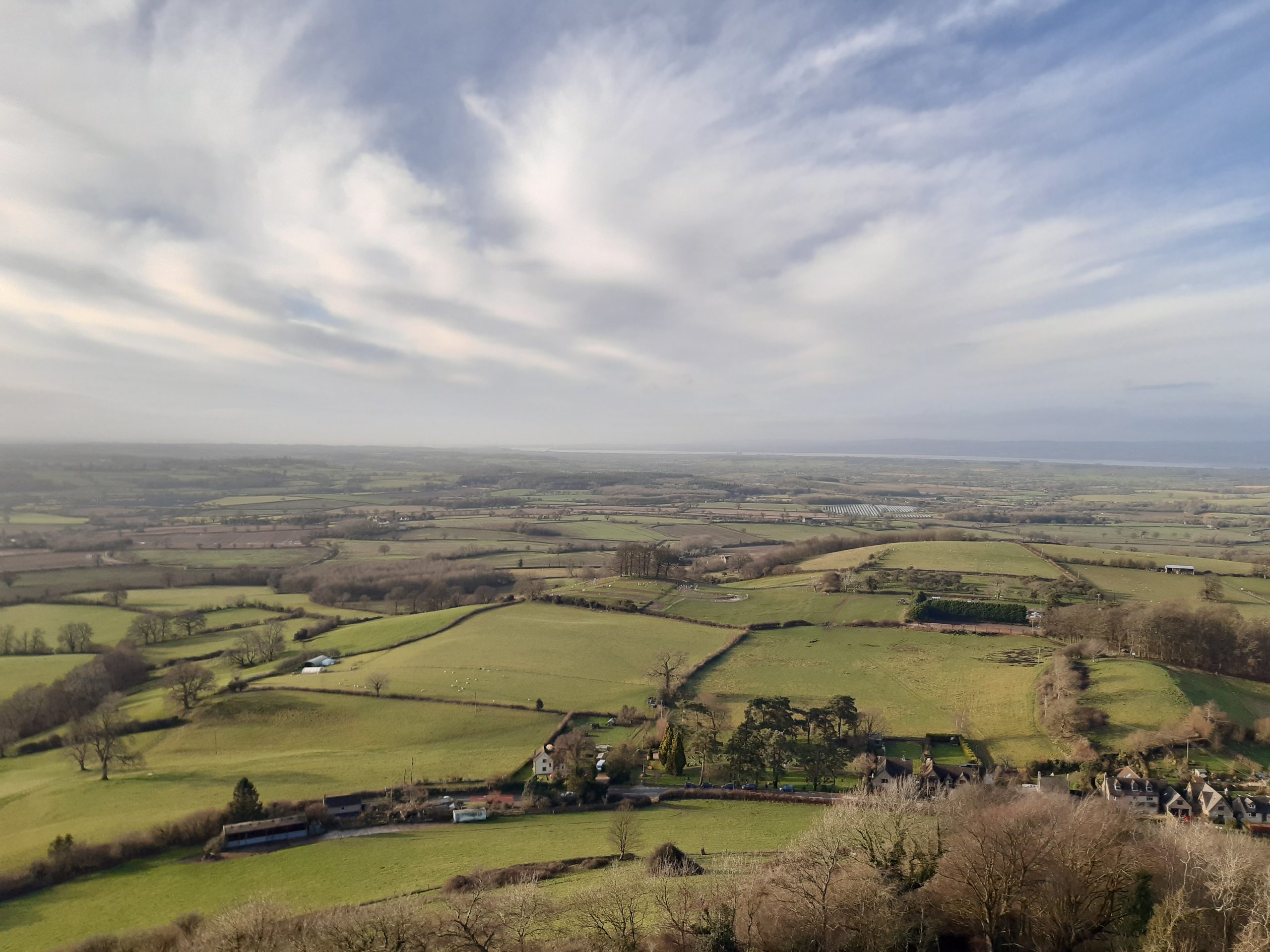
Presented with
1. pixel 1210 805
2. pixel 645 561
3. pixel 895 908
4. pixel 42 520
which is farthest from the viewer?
pixel 42 520

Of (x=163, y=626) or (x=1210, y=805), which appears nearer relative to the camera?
(x=1210, y=805)

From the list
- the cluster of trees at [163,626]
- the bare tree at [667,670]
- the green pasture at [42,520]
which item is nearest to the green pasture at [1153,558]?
the bare tree at [667,670]

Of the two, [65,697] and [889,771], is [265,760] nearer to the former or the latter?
[65,697]

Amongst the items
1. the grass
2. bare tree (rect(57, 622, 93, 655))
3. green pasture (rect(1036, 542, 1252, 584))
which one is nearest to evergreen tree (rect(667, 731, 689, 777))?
bare tree (rect(57, 622, 93, 655))

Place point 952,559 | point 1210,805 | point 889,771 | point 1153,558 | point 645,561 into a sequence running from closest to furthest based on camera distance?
point 1210,805, point 889,771, point 952,559, point 645,561, point 1153,558

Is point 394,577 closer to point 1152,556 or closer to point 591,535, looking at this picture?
point 591,535

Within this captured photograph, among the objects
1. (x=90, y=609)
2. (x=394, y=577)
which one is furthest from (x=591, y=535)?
(x=90, y=609)

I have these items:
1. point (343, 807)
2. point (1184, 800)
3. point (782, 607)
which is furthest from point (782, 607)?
point (343, 807)
